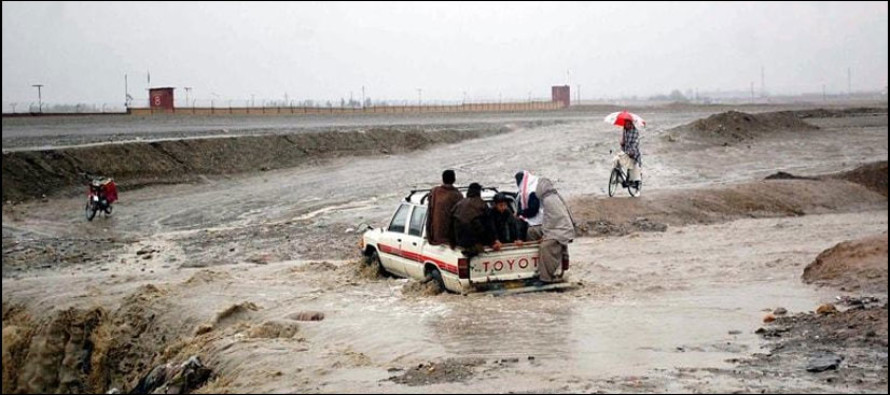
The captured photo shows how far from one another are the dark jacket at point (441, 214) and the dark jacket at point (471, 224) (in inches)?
10.2

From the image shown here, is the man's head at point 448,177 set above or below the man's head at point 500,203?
above

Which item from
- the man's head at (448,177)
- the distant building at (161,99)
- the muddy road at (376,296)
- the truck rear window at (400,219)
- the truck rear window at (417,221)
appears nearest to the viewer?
the muddy road at (376,296)

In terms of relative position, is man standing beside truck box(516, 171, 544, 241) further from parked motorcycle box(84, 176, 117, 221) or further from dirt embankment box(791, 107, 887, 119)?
dirt embankment box(791, 107, 887, 119)

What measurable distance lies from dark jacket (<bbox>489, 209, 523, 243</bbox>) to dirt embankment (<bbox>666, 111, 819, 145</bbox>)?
99.4ft

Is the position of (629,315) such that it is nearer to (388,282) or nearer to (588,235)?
(388,282)

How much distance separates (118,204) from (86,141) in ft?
31.4

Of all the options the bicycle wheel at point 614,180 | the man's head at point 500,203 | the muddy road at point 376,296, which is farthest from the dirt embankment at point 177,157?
the man's head at point 500,203

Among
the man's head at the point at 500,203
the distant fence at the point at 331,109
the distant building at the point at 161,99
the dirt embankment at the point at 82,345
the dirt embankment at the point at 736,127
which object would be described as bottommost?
the dirt embankment at the point at 82,345

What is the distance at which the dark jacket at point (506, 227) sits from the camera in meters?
14.5

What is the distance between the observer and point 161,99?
73750 millimetres

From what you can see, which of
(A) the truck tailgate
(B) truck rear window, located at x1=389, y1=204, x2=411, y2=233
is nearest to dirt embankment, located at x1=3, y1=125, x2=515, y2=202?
(B) truck rear window, located at x1=389, y1=204, x2=411, y2=233

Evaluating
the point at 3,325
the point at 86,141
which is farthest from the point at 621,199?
the point at 86,141

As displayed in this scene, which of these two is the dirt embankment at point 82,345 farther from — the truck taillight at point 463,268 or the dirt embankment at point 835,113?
the dirt embankment at point 835,113

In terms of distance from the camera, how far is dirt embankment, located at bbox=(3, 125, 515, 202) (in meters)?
28.4
